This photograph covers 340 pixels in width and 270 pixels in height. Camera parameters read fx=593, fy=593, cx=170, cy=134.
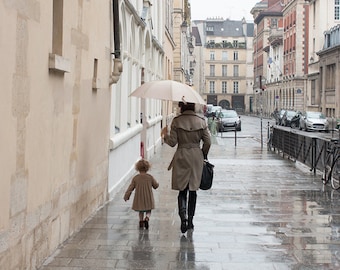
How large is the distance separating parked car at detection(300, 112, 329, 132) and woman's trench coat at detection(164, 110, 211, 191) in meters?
35.2

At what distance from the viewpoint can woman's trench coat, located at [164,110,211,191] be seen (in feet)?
26.3

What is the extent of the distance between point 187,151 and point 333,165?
5.99 m

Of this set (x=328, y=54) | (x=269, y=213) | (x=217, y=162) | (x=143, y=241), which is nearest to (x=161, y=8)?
(x=217, y=162)

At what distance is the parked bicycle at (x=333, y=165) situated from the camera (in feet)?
42.2

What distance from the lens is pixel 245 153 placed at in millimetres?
22438

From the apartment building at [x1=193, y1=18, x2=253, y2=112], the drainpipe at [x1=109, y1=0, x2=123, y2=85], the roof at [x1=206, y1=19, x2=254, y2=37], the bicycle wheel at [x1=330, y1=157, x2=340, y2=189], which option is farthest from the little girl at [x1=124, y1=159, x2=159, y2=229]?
the roof at [x1=206, y1=19, x2=254, y2=37]

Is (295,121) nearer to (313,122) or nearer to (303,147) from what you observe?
(313,122)

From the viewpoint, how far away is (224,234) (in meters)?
8.20

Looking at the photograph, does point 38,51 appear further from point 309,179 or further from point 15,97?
point 309,179

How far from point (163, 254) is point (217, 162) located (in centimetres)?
1200

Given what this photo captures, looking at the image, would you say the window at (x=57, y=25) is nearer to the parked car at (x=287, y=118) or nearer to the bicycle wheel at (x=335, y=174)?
the bicycle wheel at (x=335, y=174)

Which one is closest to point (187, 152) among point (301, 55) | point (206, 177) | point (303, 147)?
point (206, 177)

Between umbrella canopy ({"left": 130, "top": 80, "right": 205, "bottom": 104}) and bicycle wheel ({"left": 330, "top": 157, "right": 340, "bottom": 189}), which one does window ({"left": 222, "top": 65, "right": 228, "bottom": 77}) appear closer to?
bicycle wheel ({"left": 330, "top": 157, "right": 340, "bottom": 189})

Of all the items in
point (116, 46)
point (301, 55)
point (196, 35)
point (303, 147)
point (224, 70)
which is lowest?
point (303, 147)
